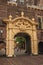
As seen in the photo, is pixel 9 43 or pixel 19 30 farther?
pixel 19 30

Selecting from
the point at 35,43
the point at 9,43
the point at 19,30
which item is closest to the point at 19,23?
the point at 19,30

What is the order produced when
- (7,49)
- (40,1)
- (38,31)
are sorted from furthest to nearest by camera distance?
(40,1) → (38,31) → (7,49)

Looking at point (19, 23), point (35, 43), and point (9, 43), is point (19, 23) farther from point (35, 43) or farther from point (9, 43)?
point (35, 43)

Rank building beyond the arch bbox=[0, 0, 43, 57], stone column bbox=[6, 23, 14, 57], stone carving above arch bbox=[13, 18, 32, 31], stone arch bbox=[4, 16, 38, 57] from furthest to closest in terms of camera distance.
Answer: stone carving above arch bbox=[13, 18, 32, 31]
building beyond the arch bbox=[0, 0, 43, 57]
stone arch bbox=[4, 16, 38, 57]
stone column bbox=[6, 23, 14, 57]

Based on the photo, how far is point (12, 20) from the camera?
24781 millimetres

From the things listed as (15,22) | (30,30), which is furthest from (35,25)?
(15,22)

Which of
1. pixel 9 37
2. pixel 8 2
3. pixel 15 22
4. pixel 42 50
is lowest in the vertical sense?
pixel 42 50

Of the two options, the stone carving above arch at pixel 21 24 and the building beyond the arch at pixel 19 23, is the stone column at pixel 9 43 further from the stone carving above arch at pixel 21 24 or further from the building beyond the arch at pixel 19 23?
the stone carving above arch at pixel 21 24

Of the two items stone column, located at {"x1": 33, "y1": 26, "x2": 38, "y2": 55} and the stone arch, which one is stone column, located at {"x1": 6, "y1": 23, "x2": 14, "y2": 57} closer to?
the stone arch

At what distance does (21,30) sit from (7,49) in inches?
114

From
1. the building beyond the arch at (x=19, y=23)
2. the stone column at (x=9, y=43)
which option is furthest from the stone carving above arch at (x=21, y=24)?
the stone column at (x=9, y=43)

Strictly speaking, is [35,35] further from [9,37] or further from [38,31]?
[9,37]

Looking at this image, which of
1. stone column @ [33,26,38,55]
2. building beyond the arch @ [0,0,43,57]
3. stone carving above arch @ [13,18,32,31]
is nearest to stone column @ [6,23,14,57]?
building beyond the arch @ [0,0,43,57]

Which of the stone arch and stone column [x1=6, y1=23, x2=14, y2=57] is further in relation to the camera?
the stone arch
